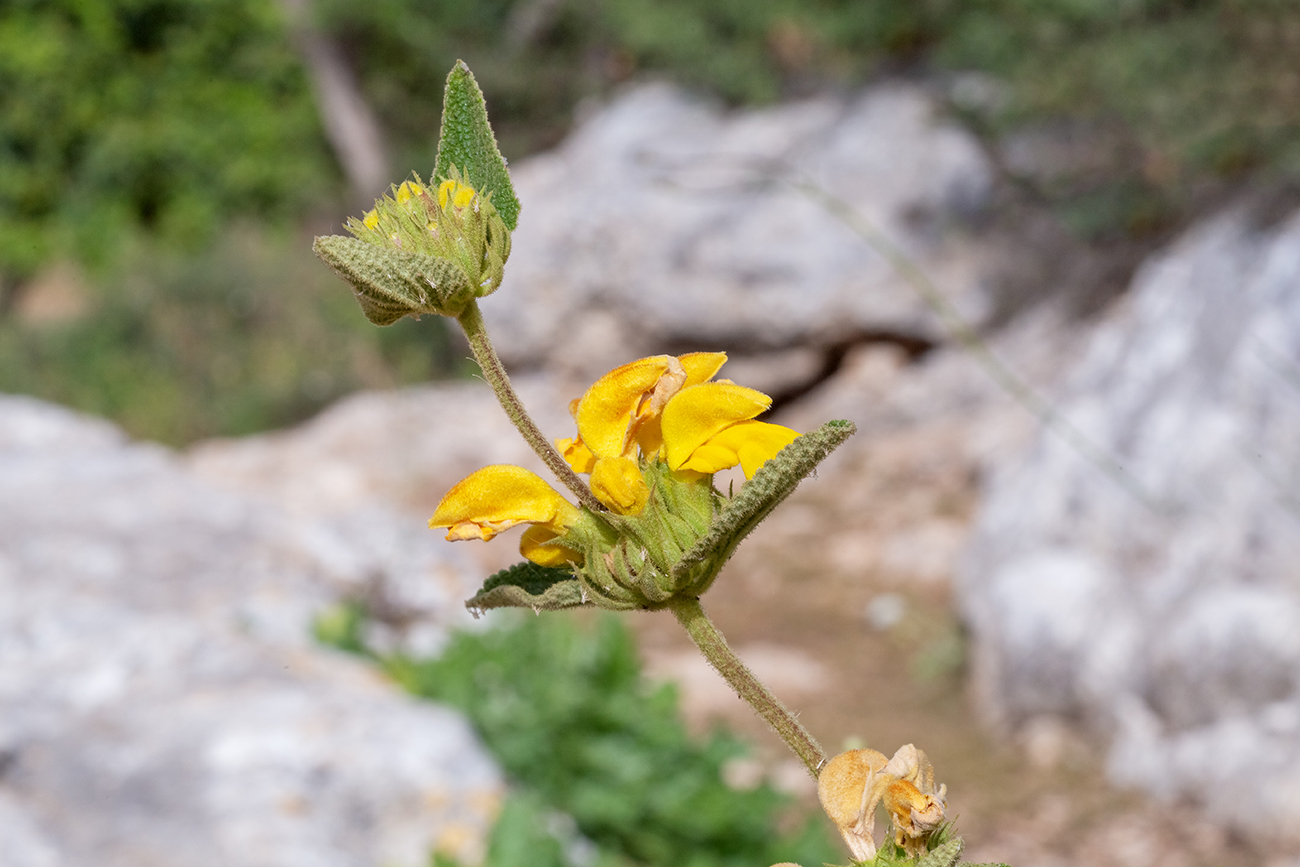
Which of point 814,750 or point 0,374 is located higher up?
point 0,374

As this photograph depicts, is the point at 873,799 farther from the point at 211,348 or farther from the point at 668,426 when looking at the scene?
the point at 211,348

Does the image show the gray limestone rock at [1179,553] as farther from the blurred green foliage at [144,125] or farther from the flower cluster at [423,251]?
the blurred green foliage at [144,125]

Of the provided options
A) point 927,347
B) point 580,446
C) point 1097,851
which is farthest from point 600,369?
point 580,446

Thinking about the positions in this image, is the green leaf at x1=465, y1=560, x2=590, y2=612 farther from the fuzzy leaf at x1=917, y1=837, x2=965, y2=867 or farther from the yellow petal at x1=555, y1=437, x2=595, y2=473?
the fuzzy leaf at x1=917, y1=837, x2=965, y2=867

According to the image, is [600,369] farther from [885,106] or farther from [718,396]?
[718,396]

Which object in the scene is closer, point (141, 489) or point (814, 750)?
point (814, 750)

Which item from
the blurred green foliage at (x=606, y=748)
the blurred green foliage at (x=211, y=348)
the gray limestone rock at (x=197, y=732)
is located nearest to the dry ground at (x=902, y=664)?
the blurred green foliage at (x=606, y=748)

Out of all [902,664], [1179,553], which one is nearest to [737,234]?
[902,664]
